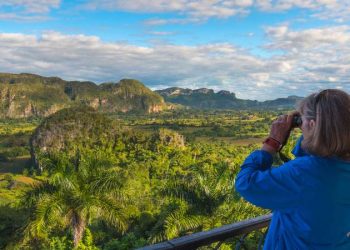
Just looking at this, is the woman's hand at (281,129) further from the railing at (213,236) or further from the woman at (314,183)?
the railing at (213,236)

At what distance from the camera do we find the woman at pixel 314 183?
5.27 ft

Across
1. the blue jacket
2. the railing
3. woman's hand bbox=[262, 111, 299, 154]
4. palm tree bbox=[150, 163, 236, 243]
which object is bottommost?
palm tree bbox=[150, 163, 236, 243]

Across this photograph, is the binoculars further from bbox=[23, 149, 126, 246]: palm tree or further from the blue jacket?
bbox=[23, 149, 126, 246]: palm tree

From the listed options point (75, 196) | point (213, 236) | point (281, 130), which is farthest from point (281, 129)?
point (75, 196)

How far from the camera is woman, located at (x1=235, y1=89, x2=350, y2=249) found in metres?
1.61

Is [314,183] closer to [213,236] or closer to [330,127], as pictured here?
[330,127]

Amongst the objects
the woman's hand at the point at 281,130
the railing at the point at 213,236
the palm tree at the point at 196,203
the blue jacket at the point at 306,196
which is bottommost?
the palm tree at the point at 196,203

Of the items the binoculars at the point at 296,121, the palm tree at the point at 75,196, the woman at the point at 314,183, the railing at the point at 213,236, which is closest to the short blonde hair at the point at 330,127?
the woman at the point at 314,183

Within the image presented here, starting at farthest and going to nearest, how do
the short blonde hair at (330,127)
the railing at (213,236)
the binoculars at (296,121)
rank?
the railing at (213,236)
the binoculars at (296,121)
the short blonde hair at (330,127)

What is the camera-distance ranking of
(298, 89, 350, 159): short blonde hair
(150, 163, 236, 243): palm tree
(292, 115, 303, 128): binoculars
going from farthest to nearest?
1. (150, 163, 236, 243): palm tree
2. (292, 115, 303, 128): binoculars
3. (298, 89, 350, 159): short blonde hair

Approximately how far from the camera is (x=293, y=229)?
1.70 m

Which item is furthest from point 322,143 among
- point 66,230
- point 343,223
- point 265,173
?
point 66,230

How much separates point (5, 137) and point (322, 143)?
375ft

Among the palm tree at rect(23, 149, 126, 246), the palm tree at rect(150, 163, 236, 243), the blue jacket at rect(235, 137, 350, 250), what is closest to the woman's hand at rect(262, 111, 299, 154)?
the blue jacket at rect(235, 137, 350, 250)
